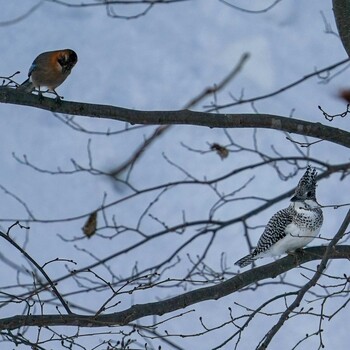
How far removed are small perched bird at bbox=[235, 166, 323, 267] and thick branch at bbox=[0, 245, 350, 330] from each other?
1.22 feet

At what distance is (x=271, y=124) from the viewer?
3115 millimetres

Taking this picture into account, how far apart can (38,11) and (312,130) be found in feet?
12.7

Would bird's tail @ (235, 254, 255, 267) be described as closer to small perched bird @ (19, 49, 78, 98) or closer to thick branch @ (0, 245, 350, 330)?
thick branch @ (0, 245, 350, 330)

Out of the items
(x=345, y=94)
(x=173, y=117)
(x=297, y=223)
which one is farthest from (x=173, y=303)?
(x=345, y=94)

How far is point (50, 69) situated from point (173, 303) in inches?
48.3

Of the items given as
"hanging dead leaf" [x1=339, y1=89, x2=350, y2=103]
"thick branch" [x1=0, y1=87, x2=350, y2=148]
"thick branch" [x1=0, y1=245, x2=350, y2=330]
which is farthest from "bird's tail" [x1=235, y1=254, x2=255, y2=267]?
"hanging dead leaf" [x1=339, y1=89, x2=350, y2=103]

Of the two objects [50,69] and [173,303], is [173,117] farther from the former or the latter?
[50,69]

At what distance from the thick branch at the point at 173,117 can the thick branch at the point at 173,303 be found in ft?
1.38

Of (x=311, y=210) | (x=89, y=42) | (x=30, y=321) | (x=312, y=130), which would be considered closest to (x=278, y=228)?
(x=311, y=210)

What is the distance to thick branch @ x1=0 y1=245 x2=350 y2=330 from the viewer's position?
8.95ft

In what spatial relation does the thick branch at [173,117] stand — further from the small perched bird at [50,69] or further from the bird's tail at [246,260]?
the bird's tail at [246,260]

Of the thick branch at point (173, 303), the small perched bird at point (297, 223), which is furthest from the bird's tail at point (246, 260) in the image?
the thick branch at point (173, 303)

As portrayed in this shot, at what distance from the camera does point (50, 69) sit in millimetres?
3684

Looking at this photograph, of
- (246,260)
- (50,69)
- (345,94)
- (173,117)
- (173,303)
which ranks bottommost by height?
(173,303)
